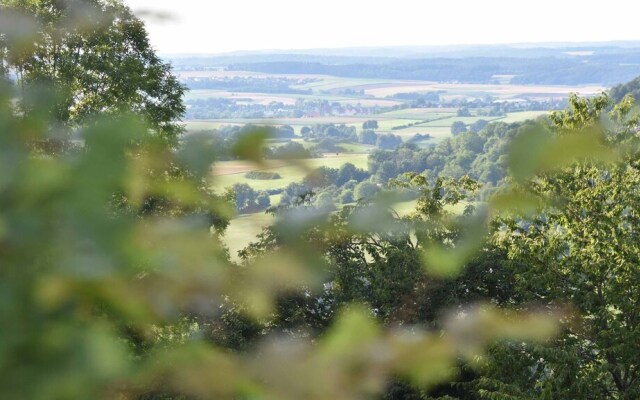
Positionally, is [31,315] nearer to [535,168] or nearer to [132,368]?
[132,368]

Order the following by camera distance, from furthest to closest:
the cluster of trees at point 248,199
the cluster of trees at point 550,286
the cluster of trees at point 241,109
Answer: the cluster of trees at point 550,286 → the cluster of trees at point 241,109 → the cluster of trees at point 248,199

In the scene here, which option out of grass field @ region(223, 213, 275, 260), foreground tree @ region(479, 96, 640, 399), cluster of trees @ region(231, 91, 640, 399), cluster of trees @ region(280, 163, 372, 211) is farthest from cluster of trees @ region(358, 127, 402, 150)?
foreground tree @ region(479, 96, 640, 399)

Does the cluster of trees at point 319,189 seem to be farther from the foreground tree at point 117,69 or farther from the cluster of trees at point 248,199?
the foreground tree at point 117,69

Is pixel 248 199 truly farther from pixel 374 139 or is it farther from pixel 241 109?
pixel 374 139

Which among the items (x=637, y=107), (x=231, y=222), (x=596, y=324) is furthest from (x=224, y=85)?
(x=637, y=107)

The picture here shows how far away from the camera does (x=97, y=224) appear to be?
2.43 ft

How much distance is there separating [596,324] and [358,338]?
14.5 m

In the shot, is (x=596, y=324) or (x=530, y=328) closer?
(x=530, y=328)

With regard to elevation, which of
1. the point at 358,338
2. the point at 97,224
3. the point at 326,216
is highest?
the point at 97,224

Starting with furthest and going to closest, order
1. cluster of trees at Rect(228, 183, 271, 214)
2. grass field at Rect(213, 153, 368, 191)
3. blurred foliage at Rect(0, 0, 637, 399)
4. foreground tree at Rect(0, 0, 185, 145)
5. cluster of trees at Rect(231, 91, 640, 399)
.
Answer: foreground tree at Rect(0, 0, 185, 145), cluster of trees at Rect(231, 91, 640, 399), cluster of trees at Rect(228, 183, 271, 214), grass field at Rect(213, 153, 368, 191), blurred foliage at Rect(0, 0, 637, 399)

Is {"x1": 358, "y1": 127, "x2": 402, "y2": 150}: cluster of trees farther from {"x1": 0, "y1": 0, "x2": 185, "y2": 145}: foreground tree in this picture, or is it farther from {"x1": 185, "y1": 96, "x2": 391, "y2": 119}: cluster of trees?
{"x1": 0, "y1": 0, "x2": 185, "y2": 145}: foreground tree

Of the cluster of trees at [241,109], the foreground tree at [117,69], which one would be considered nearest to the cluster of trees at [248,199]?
the cluster of trees at [241,109]

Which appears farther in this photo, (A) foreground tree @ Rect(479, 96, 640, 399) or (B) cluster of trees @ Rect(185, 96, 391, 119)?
(A) foreground tree @ Rect(479, 96, 640, 399)

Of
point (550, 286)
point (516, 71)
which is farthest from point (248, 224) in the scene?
point (516, 71)
